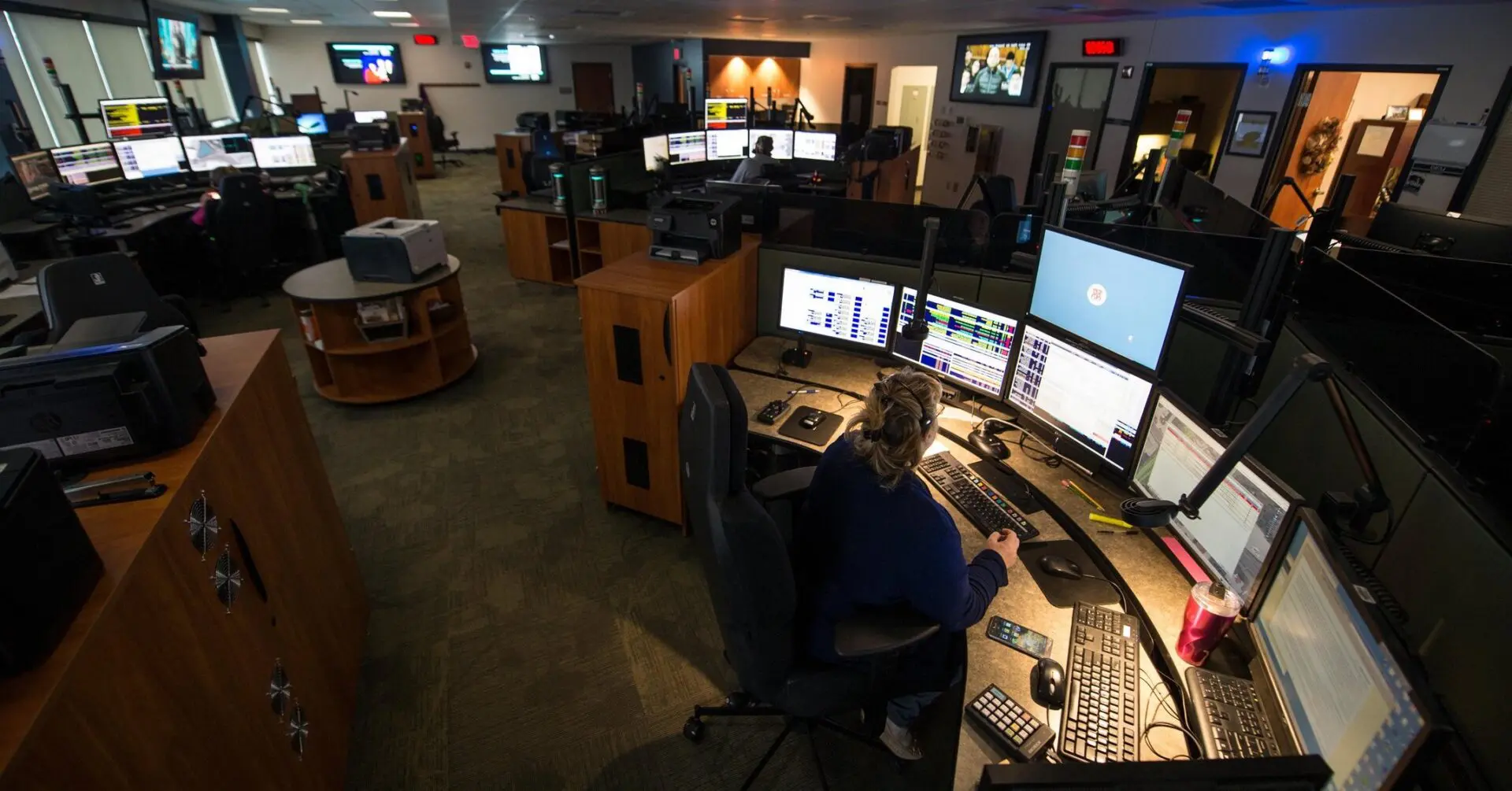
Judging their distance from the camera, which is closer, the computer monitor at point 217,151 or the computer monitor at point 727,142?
the computer monitor at point 217,151

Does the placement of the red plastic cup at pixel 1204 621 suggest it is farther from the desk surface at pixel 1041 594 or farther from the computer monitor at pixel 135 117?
the computer monitor at pixel 135 117

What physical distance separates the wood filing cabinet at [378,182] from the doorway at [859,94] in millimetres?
6546

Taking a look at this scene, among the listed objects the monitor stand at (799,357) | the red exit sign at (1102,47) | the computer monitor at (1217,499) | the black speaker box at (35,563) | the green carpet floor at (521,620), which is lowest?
the green carpet floor at (521,620)

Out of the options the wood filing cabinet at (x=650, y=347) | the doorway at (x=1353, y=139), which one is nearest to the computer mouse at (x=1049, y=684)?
the wood filing cabinet at (x=650, y=347)

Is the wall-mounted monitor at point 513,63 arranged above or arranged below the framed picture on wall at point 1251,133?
above

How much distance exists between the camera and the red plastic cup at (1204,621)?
1432mm

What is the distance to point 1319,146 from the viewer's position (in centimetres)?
612

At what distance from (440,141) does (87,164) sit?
25.6 feet

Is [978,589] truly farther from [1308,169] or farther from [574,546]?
[1308,169]

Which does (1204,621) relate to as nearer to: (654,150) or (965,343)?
(965,343)

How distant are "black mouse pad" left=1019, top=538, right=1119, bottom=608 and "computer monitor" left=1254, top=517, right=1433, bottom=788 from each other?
0.36 m

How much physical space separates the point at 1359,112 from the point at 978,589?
26.0 ft

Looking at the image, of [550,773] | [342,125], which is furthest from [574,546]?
[342,125]

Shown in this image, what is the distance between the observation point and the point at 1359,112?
6.34m
